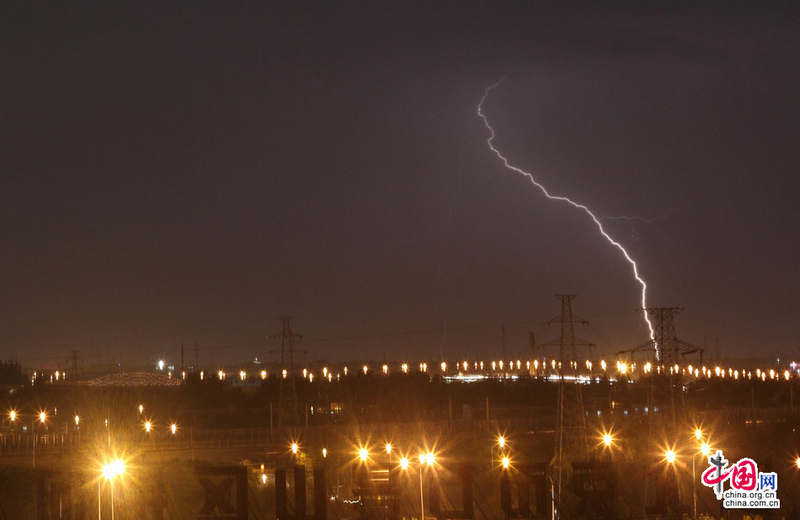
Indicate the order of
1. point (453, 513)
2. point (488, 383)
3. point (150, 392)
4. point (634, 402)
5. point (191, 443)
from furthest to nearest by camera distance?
point (488, 383) → point (150, 392) → point (634, 402) → point (191, 443) → point (453, 513)

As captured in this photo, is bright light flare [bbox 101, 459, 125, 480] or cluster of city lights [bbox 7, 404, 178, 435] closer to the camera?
bright light flare [bbox 101, 459, 125, 480]

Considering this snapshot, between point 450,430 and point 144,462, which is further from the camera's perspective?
point 450,430

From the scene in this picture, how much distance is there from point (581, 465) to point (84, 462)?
26004 mm

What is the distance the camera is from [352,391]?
97250mm

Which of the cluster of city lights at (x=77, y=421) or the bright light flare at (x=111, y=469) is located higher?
the bright light flare at (x=111, y=469)

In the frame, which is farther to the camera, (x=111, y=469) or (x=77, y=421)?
(x=77, y=421)

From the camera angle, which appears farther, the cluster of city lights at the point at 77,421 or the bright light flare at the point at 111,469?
the cluster of city lights at the point at 77,421

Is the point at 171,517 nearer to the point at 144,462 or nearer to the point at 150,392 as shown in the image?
the point at 144,462

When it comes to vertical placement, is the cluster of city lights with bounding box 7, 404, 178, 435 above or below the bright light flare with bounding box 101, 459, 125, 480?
below

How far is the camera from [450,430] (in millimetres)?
61781

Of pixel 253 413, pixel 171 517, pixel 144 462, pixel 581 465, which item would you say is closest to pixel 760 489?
pixel 581 465

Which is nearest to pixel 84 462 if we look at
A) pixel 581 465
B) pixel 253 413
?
pixel 581 465

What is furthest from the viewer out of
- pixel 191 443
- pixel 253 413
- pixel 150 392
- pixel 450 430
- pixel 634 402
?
pixel 150 392

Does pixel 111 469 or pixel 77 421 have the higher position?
pixel 111 469
